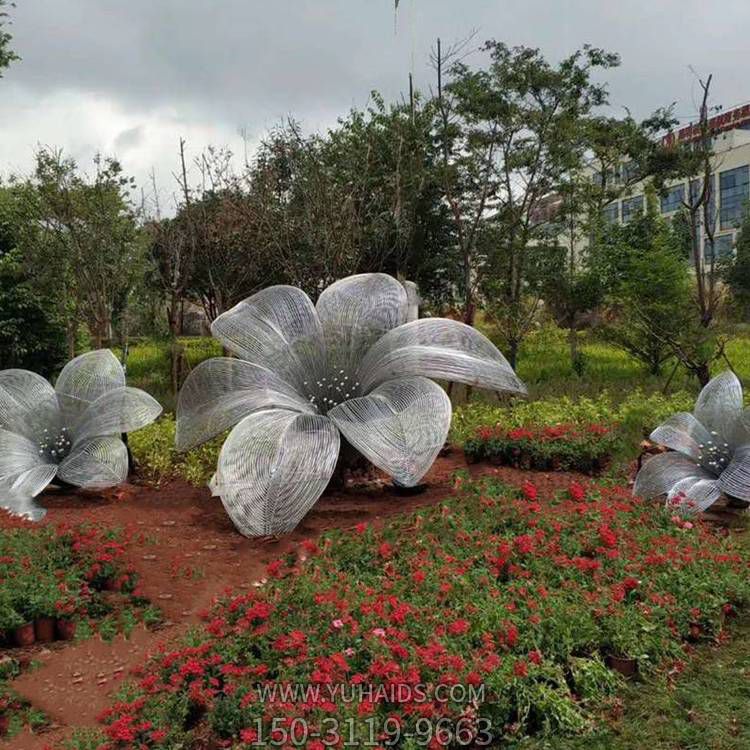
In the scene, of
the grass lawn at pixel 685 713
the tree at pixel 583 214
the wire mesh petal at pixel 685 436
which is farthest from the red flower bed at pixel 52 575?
the tree at pixel 583 214

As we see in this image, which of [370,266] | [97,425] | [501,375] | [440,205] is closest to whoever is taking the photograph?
[501,375]

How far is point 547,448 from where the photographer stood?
686cm

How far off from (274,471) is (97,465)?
2134mm

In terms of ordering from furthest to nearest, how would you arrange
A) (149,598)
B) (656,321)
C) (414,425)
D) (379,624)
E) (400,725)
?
1. (656,321)
2. (414,425)
3. (149,598)
4. (379,624)
5. (400,725)

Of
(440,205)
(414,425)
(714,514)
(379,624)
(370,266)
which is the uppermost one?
(440,205)

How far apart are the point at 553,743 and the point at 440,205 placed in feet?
45.8

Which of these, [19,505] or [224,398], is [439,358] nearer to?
[224,398]

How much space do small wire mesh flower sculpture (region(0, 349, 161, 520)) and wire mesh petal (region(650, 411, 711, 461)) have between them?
4.29 metres

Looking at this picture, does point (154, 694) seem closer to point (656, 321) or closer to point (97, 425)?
point (97, 425)

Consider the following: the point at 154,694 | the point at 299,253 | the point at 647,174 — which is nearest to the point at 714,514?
the point at 154,694

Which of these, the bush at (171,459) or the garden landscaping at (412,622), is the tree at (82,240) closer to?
the bush at (171,459)

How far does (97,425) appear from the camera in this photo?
6988 mm

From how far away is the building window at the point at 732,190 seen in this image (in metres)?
42.8

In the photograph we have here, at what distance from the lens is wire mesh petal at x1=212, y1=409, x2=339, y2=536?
17.0 ft
